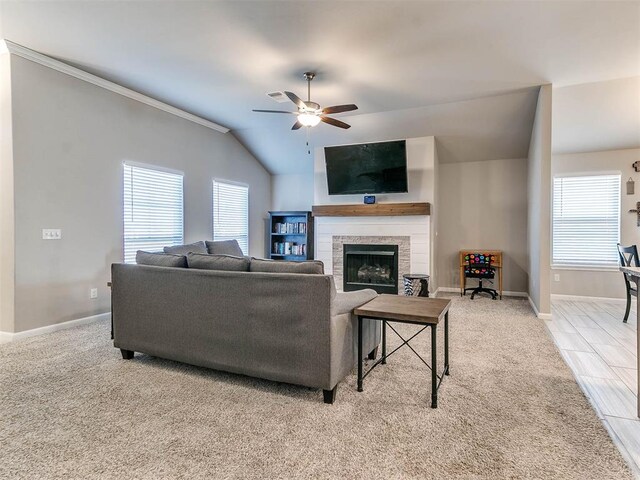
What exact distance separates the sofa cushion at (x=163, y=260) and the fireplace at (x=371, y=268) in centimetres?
360

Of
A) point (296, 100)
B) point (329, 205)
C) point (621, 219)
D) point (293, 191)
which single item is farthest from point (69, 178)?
point (621, 219)

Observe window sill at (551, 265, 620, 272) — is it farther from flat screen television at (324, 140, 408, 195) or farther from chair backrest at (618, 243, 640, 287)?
flat screen television at (324, 140, 408, 195)

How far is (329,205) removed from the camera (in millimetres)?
6277

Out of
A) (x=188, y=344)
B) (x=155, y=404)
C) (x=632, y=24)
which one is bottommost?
(x=155, y=404)

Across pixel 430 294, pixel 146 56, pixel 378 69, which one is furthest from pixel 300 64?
pixel 430 294

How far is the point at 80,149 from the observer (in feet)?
13.6

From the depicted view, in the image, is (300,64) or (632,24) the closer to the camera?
(632,24)

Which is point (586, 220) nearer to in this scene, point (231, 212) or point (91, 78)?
point (231, 212)

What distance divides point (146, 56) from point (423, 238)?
4.41m

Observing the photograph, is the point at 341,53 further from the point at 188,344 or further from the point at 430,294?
the point at 430,294

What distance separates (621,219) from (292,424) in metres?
6.06

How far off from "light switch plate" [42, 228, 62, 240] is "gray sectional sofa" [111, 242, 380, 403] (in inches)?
54.7

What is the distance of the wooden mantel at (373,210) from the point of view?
5590mm

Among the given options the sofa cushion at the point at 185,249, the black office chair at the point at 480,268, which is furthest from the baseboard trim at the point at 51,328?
the black office chair at the point at 480,268
